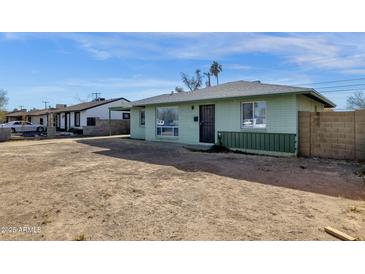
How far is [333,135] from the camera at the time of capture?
10.1 meters

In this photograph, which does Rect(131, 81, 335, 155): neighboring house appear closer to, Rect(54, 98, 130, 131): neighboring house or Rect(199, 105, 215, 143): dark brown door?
Rect(199, 105, 215, 143): dark brown door

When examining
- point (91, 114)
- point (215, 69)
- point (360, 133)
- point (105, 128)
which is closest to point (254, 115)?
point (360, 133)

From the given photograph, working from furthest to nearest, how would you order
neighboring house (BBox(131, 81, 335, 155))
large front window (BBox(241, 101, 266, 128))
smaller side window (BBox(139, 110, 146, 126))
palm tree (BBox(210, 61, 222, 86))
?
1. palm tree (BBox(210, 61, 222, 86))
2. smaller side window (BBox(139, 110, 146, 126))
3. large front window (BBox(241, 101, 266, 128))
4. neighboring house (BBox(131, 81, 335, 155))

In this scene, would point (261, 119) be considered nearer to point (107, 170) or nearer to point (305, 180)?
point (305, 180)

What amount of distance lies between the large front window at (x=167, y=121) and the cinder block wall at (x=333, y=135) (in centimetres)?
732

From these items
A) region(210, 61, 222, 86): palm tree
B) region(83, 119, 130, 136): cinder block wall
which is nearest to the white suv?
region(83, 119, 130, 136): cinder block wall

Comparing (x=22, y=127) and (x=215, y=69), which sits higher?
(x=215, y=69)

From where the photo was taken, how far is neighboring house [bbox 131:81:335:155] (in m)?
11.0

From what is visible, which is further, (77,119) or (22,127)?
(22,127)

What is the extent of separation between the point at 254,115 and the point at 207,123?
287cm

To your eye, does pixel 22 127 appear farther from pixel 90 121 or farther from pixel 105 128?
pixel 105 128

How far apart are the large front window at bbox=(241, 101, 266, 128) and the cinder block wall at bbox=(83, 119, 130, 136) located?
1792cm
